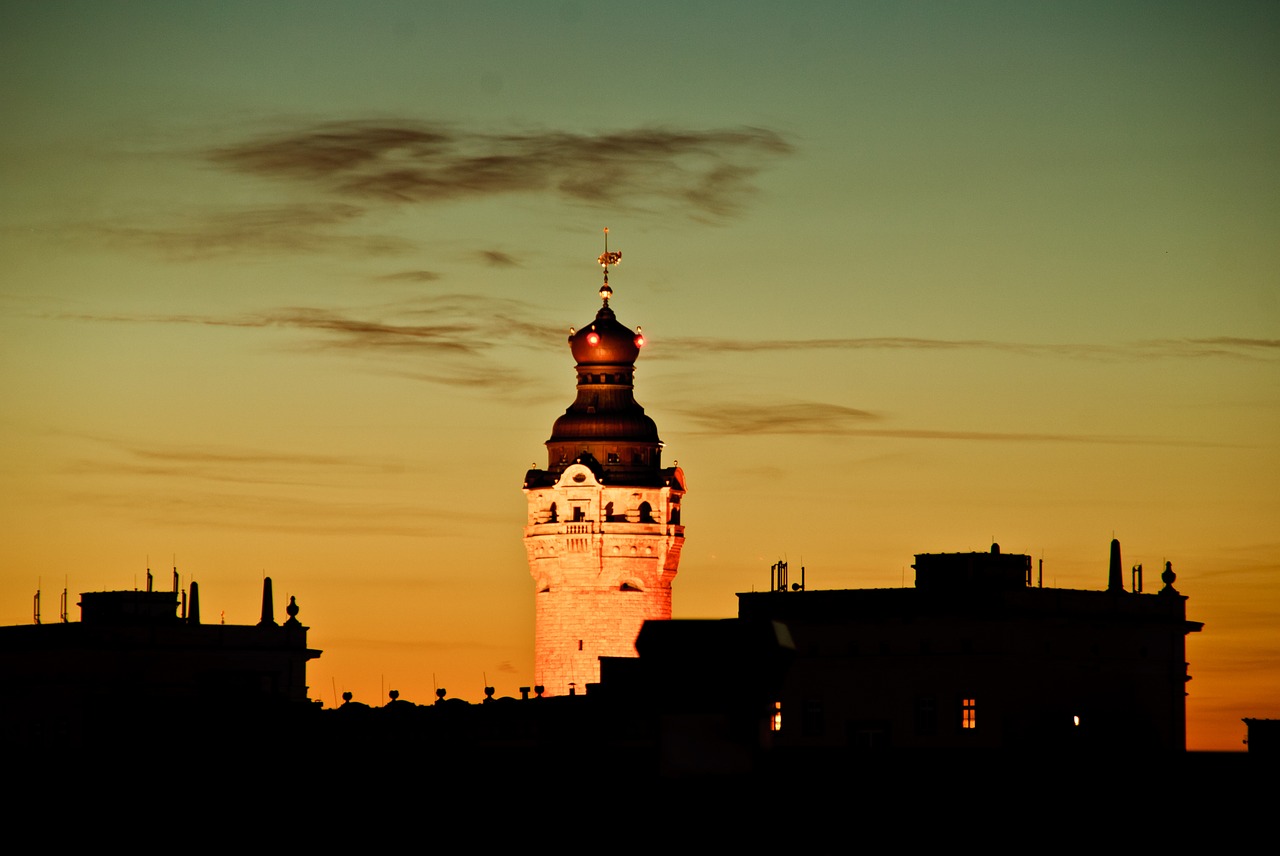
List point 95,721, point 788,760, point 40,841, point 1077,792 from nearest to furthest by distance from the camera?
point 40,841, point 1077,792, point 788,760, point 95,721

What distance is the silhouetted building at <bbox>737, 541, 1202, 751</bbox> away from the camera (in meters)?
191

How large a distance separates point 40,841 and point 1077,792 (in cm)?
3432

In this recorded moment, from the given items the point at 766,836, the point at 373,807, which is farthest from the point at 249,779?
the point at 766,836

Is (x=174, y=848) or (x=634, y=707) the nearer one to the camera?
(x=174, y=848)

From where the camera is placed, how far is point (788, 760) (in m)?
136

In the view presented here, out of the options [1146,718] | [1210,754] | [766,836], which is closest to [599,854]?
[766,836]

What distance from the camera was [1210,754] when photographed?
6161 inches

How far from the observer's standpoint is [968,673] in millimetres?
192125

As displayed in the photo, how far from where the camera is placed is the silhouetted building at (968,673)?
627 feet

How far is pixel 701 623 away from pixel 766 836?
13950 mm

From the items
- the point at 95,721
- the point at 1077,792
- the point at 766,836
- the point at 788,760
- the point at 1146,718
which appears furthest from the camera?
the point at 1146,718

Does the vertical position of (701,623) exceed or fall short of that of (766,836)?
it exceeds it

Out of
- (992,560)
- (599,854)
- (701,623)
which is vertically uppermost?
(992,560)

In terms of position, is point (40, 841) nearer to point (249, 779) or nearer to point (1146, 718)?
point (249, 779)
